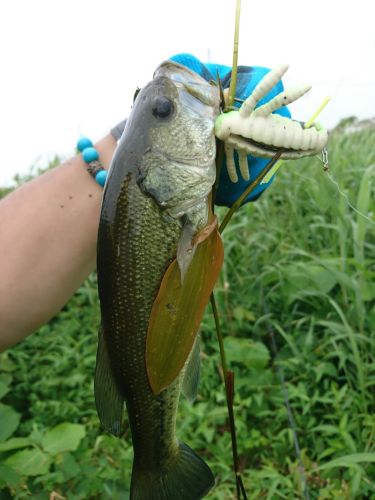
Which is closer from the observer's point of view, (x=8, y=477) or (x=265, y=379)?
(x=8, y=477)

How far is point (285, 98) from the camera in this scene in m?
1.24

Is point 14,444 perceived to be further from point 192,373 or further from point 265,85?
point 265,85

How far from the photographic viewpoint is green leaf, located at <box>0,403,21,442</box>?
81.3 inches

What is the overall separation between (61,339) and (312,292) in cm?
168

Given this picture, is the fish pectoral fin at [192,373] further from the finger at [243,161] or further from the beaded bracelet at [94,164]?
the beaded bracelet at [94,164]

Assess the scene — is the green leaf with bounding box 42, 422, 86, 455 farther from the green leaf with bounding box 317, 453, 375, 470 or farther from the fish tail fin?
the green leaf with bounding box 317, 453, 375, 470

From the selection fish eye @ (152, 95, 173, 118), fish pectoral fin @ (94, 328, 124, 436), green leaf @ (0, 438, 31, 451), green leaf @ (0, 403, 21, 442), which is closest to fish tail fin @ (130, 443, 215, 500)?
fish pectoral fin @ (94, 328, 124, 436)

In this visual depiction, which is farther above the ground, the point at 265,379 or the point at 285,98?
the point at 285,98

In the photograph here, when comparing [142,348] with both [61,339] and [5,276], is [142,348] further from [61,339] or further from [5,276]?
[61,339]

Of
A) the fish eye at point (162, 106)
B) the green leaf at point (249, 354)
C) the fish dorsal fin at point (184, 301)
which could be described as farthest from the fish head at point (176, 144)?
the green leaf at point (249, 354)

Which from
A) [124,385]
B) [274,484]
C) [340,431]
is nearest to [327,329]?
[340,431]

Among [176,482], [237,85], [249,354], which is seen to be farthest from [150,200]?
[249,354]

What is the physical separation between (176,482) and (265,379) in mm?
1292

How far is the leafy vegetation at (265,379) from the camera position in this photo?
211 cm
